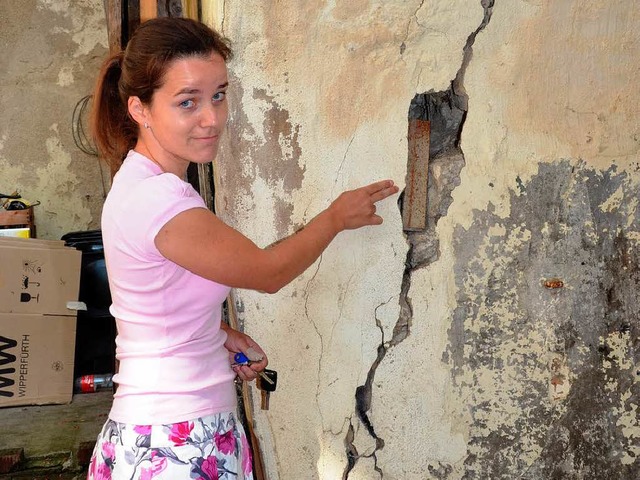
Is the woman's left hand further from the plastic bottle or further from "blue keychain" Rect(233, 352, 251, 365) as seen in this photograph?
the plastic bottle

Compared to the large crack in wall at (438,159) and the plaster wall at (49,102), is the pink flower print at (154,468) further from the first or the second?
the plaster wall at (49,102)

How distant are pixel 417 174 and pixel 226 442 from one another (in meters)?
0.75

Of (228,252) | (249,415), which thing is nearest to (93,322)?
(249,415)

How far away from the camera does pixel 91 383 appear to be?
3.36 meters

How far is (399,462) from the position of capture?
1770 mm

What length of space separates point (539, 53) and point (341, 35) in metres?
0.45

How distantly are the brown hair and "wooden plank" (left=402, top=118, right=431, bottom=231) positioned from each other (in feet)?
1.64

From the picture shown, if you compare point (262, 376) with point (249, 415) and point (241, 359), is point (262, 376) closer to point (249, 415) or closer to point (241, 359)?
point (241, 359)

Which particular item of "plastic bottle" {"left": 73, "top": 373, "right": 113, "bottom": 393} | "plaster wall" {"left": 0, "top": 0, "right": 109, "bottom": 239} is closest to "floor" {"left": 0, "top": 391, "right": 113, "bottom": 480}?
"plastic bottle" {"left": 73, "top": 373, "right": 113, "bottom": 393}

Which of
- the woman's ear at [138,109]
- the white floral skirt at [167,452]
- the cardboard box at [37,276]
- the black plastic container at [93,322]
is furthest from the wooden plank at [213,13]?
the black plastic container at [93,322]

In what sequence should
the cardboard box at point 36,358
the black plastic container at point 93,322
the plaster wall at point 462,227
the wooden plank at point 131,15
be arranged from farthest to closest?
the black plastic container at point 93,322 → the cardboard box at point 36,358 → the wooden plank at point 131,15 → the plaster wall at point 462,227

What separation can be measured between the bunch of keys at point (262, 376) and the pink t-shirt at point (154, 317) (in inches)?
6.7

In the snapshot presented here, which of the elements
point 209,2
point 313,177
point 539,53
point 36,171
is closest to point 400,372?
point 313,177

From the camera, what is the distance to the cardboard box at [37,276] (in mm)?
3107
